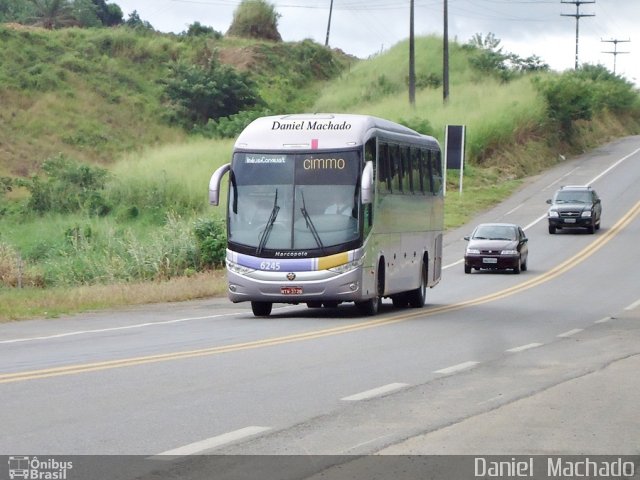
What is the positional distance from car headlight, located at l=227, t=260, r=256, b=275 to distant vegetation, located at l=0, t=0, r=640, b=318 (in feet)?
16.7

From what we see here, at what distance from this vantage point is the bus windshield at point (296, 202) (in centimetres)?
2302

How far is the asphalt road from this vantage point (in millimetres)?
9672

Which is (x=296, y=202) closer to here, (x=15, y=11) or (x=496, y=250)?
(x=496, y=250)

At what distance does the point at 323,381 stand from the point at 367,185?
30.9 ft

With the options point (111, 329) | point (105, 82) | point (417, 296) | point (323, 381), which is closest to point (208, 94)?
point (105, 82)

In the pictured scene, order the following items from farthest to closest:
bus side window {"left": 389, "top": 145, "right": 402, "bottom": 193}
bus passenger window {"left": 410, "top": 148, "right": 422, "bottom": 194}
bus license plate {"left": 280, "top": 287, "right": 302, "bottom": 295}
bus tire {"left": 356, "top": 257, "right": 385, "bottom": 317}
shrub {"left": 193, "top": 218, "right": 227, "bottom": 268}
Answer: shrub {"left": 193, "top": 218, "right": 227, "bottom": 268} < bus passenger window {"left": 410, "top": 148, "right": 422, "bottom": 194} < bus side window {"left": 389, "top": 145, "right": 402, "bottom": 193} < bus tire {"left": 356, "top": 257, "right": 385, "bottom": 317} < bus license plate {"left": 280, "top": 287, "right": 302, "bottom": 295}

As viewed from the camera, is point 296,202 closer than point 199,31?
Yes

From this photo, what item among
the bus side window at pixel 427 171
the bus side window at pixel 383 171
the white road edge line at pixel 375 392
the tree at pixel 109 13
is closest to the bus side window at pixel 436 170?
the bus side window at pixel 427 171

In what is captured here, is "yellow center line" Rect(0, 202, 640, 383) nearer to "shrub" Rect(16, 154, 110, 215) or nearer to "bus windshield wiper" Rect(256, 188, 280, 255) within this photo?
"bus windshield wiper" Rect(256, 188, 280, 255)

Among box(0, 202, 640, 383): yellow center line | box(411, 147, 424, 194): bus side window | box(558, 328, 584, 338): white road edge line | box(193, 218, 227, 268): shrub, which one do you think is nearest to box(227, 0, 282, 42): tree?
box(193, 218, 227, 268): shrub

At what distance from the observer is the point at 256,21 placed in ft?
389

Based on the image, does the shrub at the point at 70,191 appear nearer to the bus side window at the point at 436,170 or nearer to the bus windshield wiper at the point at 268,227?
the bus side window at the point at 436,170

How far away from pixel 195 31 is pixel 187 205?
64234 mm

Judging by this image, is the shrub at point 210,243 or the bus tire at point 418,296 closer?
the bus tire at point 418,296
